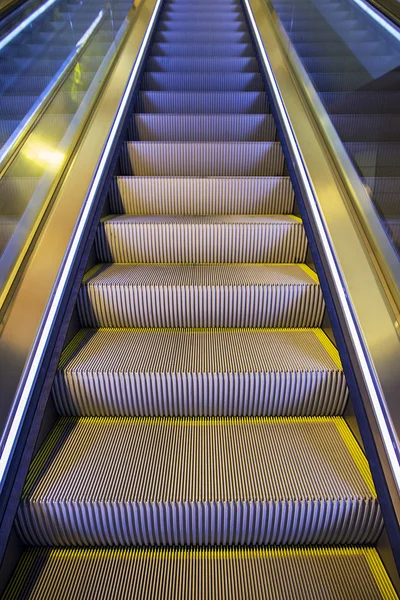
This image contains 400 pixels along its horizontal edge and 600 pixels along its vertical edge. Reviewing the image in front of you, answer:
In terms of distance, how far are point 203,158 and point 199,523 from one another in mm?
2269

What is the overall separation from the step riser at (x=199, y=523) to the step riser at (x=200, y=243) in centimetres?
136

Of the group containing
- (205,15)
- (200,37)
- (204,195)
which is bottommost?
(204,195)

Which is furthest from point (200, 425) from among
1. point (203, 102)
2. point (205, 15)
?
point (205, 15)

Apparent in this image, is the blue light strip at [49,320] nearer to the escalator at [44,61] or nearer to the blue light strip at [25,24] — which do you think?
the escalator at [44,61]

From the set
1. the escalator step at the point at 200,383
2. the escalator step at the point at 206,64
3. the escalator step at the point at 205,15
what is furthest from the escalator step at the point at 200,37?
the escalator step at the point at 200,383

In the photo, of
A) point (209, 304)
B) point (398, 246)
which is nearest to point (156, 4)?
point (209, 304)

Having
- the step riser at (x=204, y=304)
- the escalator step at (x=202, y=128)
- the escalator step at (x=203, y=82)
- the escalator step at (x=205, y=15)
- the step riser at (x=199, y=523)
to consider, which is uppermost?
the escalator step at (x=205, y=15)

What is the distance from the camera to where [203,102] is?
11.4 feet

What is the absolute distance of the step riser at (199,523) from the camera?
1.44 m

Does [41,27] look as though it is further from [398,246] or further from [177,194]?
[398,246]

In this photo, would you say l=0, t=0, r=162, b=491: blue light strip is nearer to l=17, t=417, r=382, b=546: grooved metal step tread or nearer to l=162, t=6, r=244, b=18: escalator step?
l=17, t=417, r=382, b=546: grooved metal step tread

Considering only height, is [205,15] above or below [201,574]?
above

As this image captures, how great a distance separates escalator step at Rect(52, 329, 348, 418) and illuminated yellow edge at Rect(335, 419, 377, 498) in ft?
0.27

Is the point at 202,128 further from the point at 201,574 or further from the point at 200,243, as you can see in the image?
the point at 201,574
